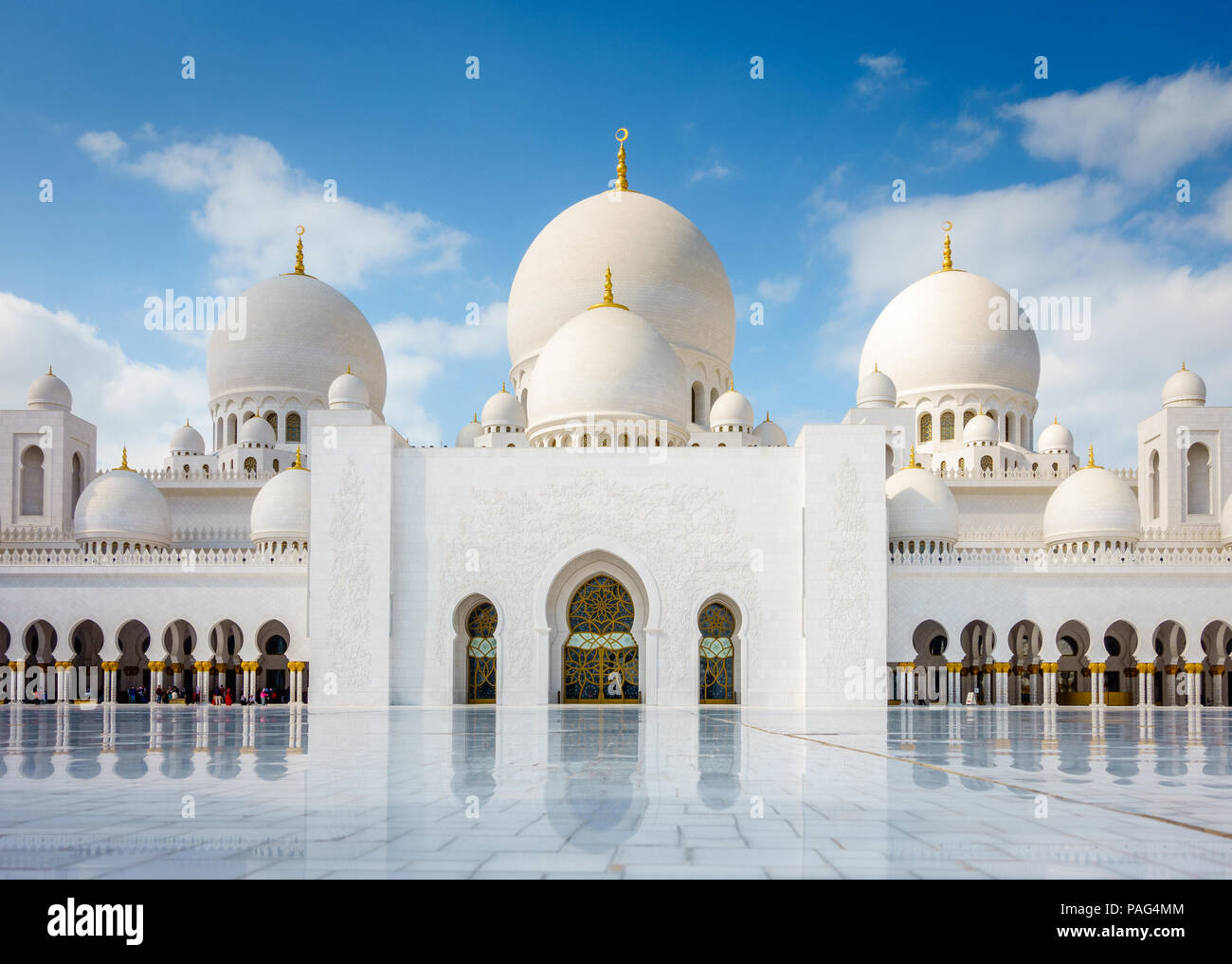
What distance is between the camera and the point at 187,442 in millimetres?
25531

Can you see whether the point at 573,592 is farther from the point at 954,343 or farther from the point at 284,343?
the point at 954,343

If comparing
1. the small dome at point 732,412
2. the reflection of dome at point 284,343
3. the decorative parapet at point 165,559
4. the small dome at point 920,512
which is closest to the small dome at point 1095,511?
the small dome at point 920,512

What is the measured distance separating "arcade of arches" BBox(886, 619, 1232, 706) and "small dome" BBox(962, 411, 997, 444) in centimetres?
448

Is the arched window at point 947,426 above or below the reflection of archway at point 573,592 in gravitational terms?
above

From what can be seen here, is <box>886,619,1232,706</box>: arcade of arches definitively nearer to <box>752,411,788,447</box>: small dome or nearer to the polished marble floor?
<box>752,411,788,447</box>: small dome

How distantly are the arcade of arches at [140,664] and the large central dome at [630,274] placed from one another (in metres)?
8.29

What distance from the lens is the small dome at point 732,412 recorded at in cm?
2216

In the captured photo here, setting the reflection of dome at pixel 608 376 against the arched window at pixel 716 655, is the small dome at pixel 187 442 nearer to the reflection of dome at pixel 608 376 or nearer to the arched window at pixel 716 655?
the reflection of dome at pixel 608 376

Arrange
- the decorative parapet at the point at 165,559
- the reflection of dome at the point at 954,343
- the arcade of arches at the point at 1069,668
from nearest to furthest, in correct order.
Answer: the arcade of arches at the point at 1069,668 → the decorative parapet at the point at 165,559 → the reflection of dome at the point at 954,343

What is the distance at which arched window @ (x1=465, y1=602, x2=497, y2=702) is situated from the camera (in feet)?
57.3

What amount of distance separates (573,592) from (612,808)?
14041 mm

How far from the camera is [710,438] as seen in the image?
2166cm

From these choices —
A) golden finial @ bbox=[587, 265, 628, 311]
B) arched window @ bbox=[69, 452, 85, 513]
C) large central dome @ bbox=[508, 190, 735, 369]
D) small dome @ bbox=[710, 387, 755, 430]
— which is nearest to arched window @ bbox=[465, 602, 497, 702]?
golden finial @ bbox=[587, 265, 628, 311]

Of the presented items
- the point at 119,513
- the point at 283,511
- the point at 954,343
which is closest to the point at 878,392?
the point at 954,343
